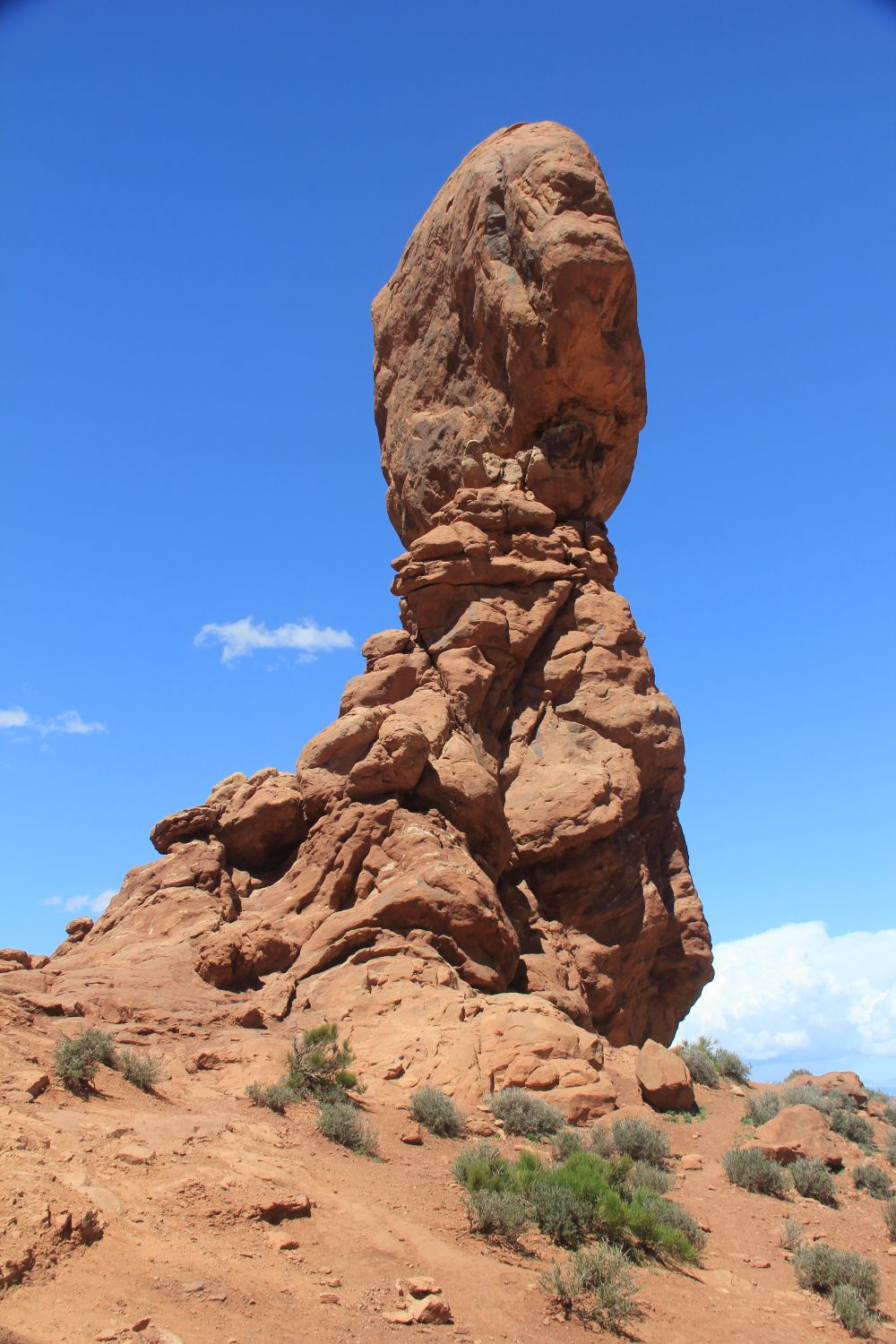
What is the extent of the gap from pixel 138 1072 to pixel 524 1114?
14.9 ft

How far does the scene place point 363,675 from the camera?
21359mm

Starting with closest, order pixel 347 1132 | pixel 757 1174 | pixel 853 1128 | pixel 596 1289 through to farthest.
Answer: pixel 596 1289
pixel 347 1132
pixel 757 1174
pixel 853 1128

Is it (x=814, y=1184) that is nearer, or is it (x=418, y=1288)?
(x=418, y=1288)

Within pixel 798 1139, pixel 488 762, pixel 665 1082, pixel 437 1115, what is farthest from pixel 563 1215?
pixel 488 762

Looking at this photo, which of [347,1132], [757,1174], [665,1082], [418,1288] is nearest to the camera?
[418,1288]

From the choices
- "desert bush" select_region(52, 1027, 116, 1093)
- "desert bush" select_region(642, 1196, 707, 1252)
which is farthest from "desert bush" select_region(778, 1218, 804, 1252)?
"desert bush" select_region(52, 1027, 116, 1093)

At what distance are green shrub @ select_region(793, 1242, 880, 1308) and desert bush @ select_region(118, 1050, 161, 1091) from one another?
6914 mm

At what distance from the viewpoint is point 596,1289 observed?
27.5 ft

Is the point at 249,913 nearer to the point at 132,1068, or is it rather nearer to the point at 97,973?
the point at 97,973

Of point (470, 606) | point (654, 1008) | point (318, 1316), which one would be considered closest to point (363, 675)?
point (470, 606)

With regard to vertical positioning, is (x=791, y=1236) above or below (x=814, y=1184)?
below

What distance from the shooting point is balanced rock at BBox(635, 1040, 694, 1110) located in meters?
14.8

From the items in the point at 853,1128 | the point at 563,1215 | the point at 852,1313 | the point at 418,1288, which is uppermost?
the point at 853,1128

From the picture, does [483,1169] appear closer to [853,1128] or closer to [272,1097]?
[272,1097]
